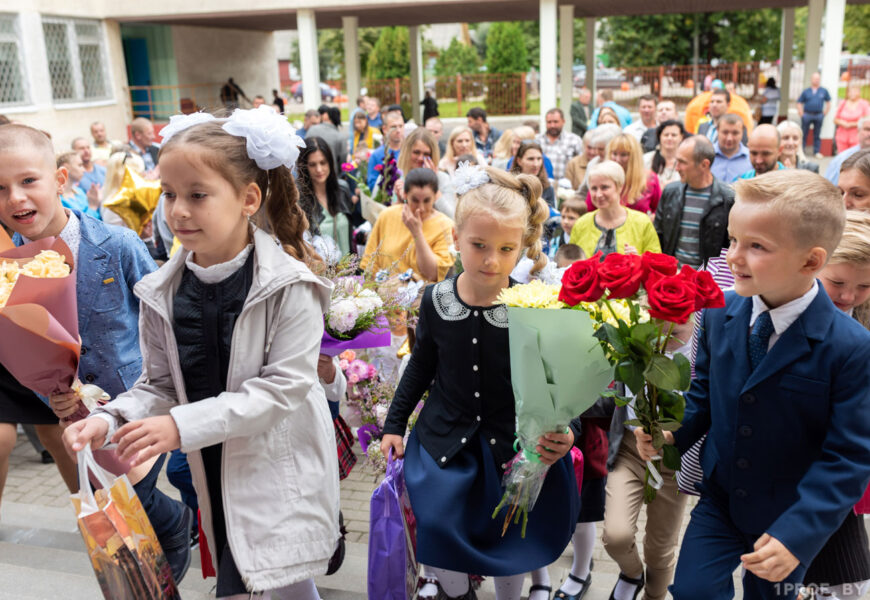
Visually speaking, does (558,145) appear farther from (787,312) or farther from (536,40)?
(536,40)

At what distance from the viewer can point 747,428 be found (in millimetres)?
2213

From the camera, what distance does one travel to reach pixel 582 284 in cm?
210

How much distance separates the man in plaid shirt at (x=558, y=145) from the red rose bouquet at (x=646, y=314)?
317 inches

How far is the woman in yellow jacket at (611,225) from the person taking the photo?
191 inches

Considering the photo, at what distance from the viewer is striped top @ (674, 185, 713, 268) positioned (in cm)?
550

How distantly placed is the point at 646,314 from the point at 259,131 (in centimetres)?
129

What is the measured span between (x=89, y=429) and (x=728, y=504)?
1.93 meters

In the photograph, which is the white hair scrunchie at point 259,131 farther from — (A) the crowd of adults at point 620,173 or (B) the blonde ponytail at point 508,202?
(A) the crowd of adults at point 620,173

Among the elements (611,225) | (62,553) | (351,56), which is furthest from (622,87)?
(62,553)

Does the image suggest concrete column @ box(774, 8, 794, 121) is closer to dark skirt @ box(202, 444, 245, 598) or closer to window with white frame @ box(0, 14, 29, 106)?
window with white frame @ box(0, 14, 29, 106)

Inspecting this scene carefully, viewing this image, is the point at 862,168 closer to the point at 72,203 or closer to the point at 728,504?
the point at 728,504

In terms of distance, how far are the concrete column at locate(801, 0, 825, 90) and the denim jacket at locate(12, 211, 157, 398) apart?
18596mm

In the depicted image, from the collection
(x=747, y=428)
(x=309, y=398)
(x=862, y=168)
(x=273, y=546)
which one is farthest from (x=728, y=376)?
(x=862, y=168)

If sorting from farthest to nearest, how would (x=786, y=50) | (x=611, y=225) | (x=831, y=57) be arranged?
(x=786, y=50)
(x=831, y=57)
(x=611, y=225)
